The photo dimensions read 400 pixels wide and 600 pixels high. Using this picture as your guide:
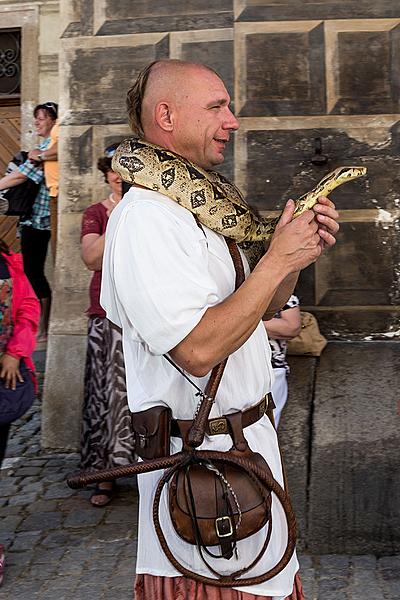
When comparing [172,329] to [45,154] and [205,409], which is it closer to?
[205,409]

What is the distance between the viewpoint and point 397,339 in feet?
19.6

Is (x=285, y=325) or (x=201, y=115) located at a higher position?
(x=201, y=115)

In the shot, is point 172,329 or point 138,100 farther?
point 138,100

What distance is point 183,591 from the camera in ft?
8.12

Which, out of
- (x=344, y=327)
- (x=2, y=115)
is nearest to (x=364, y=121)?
(x=344, y=327)

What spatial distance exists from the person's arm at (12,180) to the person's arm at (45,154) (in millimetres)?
202

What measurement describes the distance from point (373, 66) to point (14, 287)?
116 inches

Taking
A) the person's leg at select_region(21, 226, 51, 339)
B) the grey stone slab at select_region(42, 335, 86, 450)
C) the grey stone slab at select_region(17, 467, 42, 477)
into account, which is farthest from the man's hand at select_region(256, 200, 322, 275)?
the person's leg at select_region(21, 226, 51, 339)

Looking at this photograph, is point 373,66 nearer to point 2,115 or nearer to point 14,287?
point 14,287

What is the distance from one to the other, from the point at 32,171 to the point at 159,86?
5987mm

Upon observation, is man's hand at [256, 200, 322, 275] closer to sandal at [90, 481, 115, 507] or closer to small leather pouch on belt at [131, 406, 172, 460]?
small leather pouch on belt at [131, 406, 172, 460]

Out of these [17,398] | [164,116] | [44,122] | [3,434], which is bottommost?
[3,434]

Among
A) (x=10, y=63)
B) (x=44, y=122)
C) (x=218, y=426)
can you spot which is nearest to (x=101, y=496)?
(x=218, y=426)

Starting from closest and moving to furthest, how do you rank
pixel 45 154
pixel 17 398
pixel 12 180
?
1. pixel 17 398
2. pixel 45 154
3. pixel 12 180
